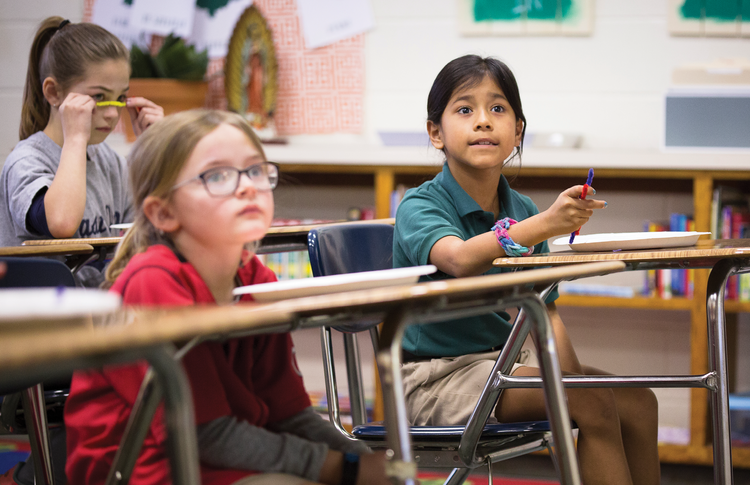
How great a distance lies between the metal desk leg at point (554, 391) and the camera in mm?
931

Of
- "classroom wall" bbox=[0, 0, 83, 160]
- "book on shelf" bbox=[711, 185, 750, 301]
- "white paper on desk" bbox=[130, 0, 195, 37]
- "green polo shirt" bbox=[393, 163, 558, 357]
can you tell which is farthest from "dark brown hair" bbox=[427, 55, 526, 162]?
"classroom wall" bbox=[0, 0, 83, 160]

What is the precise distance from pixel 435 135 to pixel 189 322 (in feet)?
3.83

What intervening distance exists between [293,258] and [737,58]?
1.74 metres

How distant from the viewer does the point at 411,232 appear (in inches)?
54.5

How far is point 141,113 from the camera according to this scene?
203 cm

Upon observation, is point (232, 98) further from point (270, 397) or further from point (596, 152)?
point (270, 397)

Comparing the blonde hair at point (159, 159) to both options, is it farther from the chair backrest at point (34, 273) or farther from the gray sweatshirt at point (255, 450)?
the gray sweatshirt at point (255, 450)

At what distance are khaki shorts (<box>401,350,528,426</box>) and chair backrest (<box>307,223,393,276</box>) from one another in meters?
0.23

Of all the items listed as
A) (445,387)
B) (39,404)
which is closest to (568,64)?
(445,387)

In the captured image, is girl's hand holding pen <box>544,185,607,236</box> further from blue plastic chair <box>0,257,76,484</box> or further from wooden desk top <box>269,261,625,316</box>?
blue plastic chair <box>0,257,76,484</box>

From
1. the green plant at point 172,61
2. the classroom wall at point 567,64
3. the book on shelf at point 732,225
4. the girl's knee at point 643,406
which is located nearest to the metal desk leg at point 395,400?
the girl's knee at point 643,406

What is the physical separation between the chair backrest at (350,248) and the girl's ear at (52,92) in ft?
2.89

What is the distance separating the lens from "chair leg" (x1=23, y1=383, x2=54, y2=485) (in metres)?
1.26

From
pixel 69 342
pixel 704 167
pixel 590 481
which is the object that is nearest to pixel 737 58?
pixel 704 167
